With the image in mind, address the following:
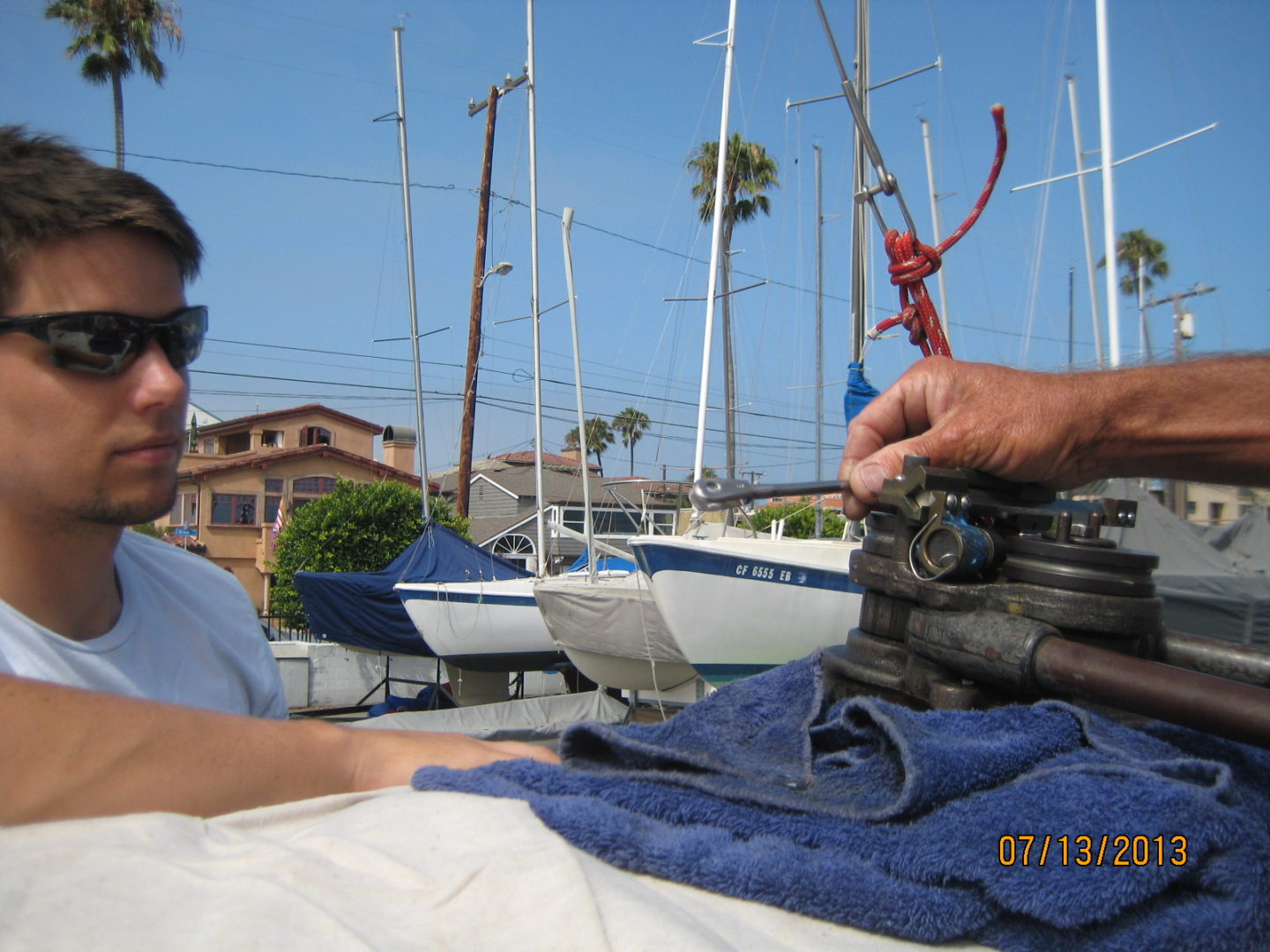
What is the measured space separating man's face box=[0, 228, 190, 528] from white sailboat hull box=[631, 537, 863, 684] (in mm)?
8381

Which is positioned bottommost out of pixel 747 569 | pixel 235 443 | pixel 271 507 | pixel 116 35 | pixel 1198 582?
pixel 271 507

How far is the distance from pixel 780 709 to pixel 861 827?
33 cm

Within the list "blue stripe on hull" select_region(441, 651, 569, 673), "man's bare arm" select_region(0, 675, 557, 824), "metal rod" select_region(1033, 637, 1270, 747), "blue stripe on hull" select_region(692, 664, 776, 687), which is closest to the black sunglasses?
"man's bare arm" select_region(0, 675, 557, 824)

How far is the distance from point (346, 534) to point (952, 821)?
23936 mm

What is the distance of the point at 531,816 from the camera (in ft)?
3.04

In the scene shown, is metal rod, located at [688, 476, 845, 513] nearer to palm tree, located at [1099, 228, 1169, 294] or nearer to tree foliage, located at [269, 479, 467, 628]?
tree foliage, located at [269, 479, 467, 628]

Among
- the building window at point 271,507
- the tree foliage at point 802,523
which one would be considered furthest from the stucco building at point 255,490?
the tree foliage at point 802,523

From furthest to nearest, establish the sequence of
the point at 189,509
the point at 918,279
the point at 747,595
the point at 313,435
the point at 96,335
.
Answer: the point at 313,435 < the point at 189,509 < the point at 747,595 < the point at 918,279 < the point at 96,335

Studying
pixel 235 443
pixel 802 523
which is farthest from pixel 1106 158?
pixel 235 443

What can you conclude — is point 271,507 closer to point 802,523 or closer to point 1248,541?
point 802,523

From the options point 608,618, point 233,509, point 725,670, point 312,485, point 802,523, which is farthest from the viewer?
point 312,485

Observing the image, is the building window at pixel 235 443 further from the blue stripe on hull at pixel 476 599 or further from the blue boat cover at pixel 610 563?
the blue stripe on hull at pixel 476 599

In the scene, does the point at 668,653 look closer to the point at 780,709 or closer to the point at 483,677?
the point at 483,677
